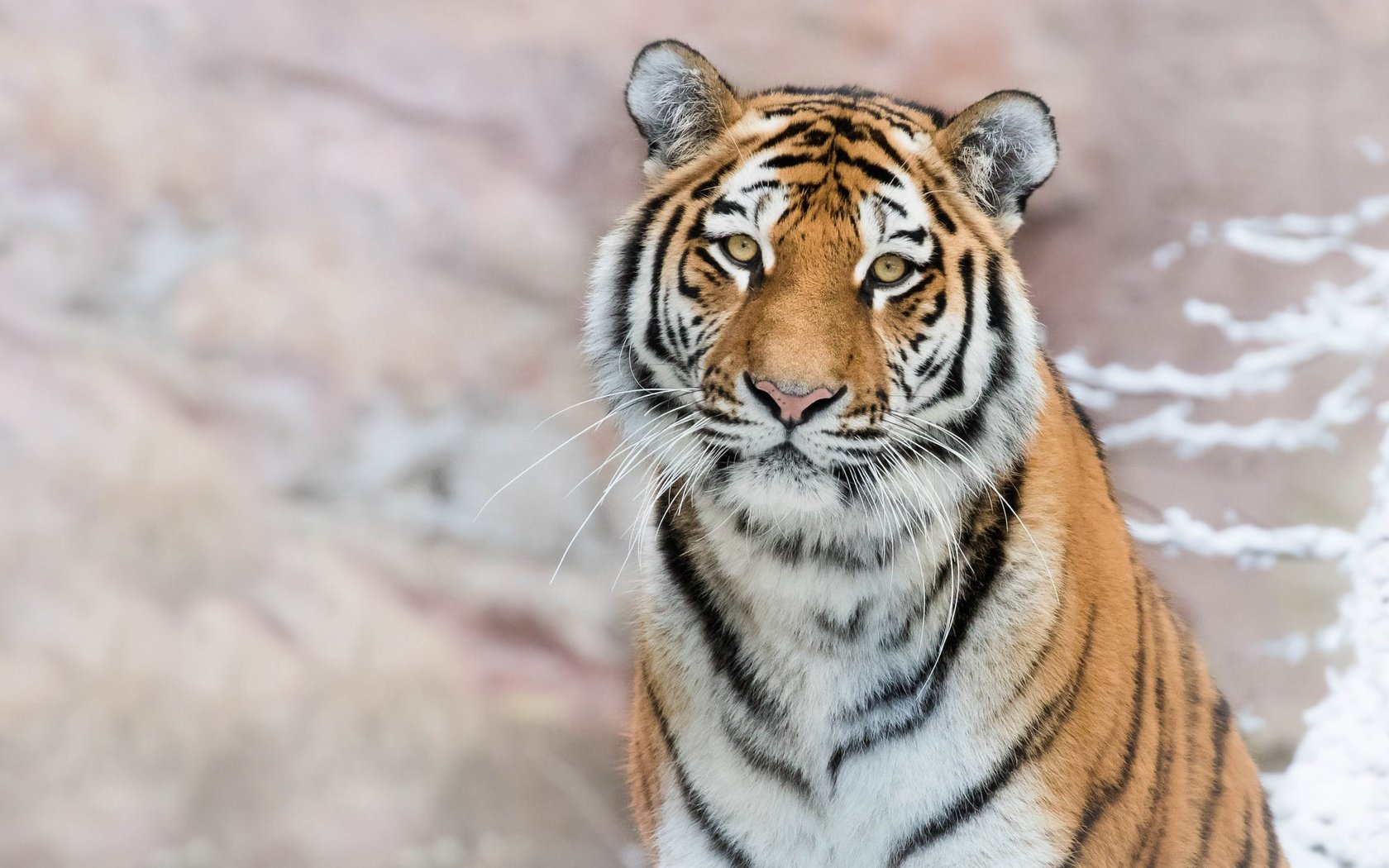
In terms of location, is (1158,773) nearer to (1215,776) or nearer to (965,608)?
(1215,776)

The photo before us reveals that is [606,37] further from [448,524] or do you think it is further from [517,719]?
[517,719]

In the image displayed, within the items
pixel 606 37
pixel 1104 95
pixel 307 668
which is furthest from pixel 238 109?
pixel 1104 95

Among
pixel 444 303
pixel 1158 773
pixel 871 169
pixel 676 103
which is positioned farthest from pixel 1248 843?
pixel 444 303

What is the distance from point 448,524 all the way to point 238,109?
82cm

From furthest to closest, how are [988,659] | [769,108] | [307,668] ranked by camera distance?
[307,668], [769,108], [988,659]

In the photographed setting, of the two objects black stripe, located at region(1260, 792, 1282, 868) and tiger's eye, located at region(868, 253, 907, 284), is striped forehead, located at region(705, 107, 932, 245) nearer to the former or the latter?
tiger's eye, located at region(868, 253, 907, 284)

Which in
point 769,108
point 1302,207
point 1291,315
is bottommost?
point 769,108

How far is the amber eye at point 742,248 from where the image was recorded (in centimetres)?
124

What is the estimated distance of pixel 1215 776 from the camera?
1443 millimetres

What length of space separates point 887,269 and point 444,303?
3.77 feet

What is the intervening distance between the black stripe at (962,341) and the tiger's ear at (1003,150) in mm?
76

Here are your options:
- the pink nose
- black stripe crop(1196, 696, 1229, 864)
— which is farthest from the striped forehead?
black stripe crop(1196, 696, 1229, 864)

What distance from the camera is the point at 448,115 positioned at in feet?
7.25

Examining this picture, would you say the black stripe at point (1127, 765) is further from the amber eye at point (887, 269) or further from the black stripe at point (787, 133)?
the black stripe at point (787, 133)
